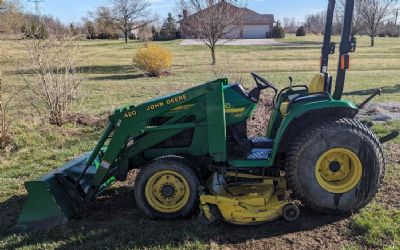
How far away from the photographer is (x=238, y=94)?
4855 millimetres

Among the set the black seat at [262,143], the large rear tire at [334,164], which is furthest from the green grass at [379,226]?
the black seat at [262,143]

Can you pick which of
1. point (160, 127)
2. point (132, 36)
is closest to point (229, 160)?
point (160, 127)

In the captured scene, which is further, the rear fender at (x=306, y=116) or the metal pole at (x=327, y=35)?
the metal pole at (x=327, y=35)

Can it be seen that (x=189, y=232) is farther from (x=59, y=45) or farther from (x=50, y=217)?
(x=59, y=45)

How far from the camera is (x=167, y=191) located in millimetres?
4773

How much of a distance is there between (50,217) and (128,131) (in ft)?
4.00

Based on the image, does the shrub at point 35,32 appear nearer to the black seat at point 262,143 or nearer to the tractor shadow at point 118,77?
the black seat at point 262,143

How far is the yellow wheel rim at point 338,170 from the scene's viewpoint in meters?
4.54

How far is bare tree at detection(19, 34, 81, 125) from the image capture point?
30.8ft

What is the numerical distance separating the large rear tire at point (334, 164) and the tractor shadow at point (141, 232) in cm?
25

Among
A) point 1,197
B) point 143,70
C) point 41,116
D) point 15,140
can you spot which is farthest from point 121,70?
point 1,197

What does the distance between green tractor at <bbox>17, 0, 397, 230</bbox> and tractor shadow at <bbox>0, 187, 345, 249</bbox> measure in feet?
0.39

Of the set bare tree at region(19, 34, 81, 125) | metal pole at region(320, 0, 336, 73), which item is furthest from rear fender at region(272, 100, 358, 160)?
bare tree at region(19, 34, 81, 125)

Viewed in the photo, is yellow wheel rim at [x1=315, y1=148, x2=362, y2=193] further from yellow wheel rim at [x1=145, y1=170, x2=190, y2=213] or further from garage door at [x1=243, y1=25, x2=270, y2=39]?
garage door at [x1=243, y1=25, x2=270, y2=39]
